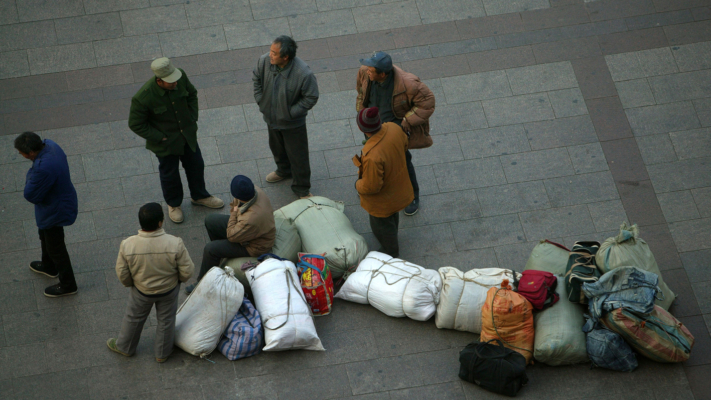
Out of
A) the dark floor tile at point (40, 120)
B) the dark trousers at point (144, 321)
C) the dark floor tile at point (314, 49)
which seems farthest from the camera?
the dark floor tile at point (314, 49)

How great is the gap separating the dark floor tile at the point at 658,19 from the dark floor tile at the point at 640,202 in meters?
2.59

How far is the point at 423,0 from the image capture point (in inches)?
358

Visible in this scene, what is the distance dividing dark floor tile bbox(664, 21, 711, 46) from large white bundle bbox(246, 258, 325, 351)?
19.7 feet

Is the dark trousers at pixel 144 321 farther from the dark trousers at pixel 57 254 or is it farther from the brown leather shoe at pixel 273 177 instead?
the brown leather shoe at pixel 273 177

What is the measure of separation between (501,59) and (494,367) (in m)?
4.32

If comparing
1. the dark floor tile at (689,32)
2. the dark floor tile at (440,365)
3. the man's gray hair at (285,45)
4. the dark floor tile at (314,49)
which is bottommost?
the dark floor tile at (440,365)

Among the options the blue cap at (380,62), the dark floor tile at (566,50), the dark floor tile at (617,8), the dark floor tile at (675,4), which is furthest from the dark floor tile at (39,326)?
the dark floor tile at (675,4)

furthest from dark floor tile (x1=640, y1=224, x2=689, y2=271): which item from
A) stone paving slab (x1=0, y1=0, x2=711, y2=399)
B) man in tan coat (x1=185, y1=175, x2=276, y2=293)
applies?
man in tan coat (x1=185, y1=175, x2=276, y2=293)

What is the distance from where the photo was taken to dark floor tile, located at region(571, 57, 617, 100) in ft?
27.0

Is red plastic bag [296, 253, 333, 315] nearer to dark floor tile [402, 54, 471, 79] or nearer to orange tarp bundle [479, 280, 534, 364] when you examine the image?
orange tarp bundle [479, 280, 534, 364]

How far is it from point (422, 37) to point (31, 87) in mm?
4876

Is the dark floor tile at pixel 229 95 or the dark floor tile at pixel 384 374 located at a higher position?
the dark floor tile at pixel 229 95

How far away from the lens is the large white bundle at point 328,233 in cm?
654

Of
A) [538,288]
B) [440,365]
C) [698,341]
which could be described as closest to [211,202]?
[440,365]
